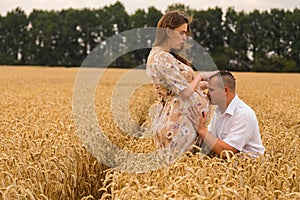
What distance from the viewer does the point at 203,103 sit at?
5.59m

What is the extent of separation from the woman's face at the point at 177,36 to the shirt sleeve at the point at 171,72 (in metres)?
0.15

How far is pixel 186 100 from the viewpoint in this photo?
18.2 ft

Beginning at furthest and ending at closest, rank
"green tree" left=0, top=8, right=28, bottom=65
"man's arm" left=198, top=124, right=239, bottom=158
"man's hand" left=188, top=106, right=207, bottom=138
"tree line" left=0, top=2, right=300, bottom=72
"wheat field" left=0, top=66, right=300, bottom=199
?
"green tree" left=0, top=8, right=28, bottom=65
"tree line" left=0, top=2, right=300, bottom=72
"man's hand" left=188, top=106, right=207, bottom=138
"man's arm" left=198, top=124, right=239, bottom=158
"wheat field" left=0, top=66, right=300, bottom=199

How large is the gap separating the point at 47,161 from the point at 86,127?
246 centimetres

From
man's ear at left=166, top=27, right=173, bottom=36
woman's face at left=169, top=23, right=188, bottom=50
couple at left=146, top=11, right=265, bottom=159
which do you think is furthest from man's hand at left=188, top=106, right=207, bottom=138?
man's ear at left=166, top=27, right=173, bottom=36

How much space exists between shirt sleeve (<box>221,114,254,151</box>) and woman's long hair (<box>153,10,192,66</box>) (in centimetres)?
101

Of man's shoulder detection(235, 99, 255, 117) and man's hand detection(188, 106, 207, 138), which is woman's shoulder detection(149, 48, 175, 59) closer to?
man's hand detection(188, 106, 207, 138)

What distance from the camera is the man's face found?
526cm

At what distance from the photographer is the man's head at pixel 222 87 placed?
5254mm

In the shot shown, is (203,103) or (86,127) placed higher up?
(203,103)

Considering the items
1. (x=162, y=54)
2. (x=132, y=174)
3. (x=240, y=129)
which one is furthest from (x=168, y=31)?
(x=132, y=174)

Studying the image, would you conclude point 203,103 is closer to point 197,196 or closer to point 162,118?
point 162,118

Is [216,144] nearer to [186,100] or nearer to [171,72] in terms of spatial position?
[186,100]

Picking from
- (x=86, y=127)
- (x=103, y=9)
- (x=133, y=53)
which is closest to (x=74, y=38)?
(x=103, y=9)
